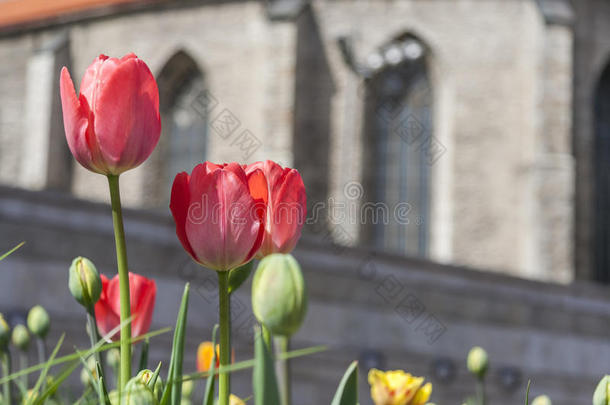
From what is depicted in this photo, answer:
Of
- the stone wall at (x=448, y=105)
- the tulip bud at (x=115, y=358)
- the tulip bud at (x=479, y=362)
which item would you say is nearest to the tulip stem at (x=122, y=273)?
the tulip bud at (x=115, y=358)

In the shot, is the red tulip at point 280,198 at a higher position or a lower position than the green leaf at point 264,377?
higher

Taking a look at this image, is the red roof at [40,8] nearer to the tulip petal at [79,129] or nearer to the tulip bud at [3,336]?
the tulip bud at [3,336]

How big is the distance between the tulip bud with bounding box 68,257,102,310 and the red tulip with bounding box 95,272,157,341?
0.25ft

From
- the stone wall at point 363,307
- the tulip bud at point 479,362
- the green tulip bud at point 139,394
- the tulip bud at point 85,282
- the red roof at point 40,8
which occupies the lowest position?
the stone wall at point 363,307

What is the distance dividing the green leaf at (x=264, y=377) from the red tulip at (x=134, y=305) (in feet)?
1.64

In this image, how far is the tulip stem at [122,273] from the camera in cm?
102

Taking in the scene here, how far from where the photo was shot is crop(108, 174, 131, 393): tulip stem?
1.02 m

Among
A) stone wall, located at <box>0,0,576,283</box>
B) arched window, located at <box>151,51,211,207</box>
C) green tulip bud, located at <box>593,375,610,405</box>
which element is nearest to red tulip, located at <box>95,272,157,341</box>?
green tulip bud, located at <box>593,375,610,405</box>

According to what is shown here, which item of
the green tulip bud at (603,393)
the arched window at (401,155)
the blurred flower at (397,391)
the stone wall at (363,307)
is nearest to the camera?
the green tulip bud at (603,393)

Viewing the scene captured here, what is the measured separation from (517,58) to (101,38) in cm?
1047

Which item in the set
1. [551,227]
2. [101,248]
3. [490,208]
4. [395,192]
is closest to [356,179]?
[395,192]

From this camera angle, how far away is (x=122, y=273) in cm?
104

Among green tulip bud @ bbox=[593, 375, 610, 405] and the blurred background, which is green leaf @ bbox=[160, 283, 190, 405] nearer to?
green tulip bud @ bbox=[593, 375, 610, 405]

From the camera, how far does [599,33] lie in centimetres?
1873
